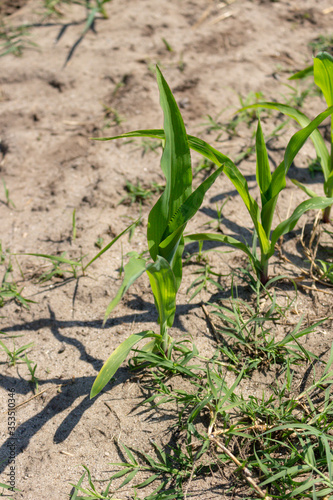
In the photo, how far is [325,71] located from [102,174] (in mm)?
1100

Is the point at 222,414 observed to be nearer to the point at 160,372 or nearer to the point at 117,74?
the point at 160,372

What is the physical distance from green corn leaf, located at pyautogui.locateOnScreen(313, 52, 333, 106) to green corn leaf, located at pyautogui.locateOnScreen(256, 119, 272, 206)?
0.31 metres

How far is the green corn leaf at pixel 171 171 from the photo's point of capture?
1.22 meters

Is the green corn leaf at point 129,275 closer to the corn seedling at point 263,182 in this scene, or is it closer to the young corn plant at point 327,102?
the corn seedling at point 263,182

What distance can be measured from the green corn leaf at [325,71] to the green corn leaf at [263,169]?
0.31 meters

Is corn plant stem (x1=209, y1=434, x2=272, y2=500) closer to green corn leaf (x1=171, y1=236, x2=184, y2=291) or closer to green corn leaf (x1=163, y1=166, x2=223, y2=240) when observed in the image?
green corn leaf (x1=171, y1=236, x2=184, y2=291)

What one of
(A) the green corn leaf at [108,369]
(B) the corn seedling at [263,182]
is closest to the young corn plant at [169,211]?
(A) the green corn leaf at [108,369]

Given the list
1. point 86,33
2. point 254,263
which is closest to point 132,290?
point 254,263

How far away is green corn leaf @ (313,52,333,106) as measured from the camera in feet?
4.80

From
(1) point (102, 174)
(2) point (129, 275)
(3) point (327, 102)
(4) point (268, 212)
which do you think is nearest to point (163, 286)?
(2) point (129, 275)

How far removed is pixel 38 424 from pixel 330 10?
3.05 metres

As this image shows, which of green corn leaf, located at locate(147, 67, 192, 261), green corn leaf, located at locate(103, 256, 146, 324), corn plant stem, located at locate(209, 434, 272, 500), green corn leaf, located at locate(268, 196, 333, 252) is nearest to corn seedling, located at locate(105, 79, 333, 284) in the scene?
green corn leaf, located at locate(268, 196, 333, 252)

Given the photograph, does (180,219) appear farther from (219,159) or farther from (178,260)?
(219,159)

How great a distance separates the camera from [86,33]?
286cm
